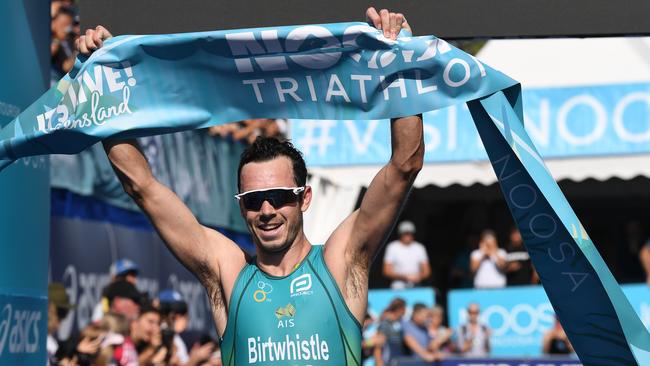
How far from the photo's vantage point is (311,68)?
511 centimetres

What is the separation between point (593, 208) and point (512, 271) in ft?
7.88

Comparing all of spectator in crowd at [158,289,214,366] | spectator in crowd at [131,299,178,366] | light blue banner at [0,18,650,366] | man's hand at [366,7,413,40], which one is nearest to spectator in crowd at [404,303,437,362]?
spectator in crowd at [158,289,214,366]

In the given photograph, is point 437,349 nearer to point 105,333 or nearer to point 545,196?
point 105,333

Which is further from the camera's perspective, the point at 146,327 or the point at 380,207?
the point at 146,327

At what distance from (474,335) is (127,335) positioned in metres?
6.46

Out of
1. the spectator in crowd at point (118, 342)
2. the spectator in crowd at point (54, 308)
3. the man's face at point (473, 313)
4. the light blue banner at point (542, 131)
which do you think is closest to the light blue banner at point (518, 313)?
the man's face at point (473, 313)

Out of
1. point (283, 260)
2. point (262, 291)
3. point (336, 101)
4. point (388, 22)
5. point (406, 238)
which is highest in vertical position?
point (406, 238)

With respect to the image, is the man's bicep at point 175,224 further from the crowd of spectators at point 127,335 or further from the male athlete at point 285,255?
the crowd of spectators at point 127,335

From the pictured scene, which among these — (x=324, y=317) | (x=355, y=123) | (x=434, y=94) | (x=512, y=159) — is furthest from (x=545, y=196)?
(x=355, y=123)

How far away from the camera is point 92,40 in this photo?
532 centimetres

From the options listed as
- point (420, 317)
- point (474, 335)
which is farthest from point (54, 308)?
point (474, 335)

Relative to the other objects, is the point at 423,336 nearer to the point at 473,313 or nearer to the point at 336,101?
the point at 473,313

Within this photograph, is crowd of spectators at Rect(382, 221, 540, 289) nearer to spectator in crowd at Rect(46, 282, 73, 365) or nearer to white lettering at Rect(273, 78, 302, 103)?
spectator in crowd at Rect(46, 282, 73, 365)

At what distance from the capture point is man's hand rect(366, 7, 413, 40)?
4.90 metres
